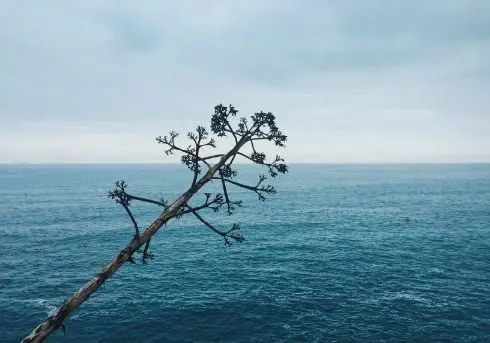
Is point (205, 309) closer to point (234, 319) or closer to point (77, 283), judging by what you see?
point (234, 319)

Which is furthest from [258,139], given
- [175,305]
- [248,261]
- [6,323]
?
[248,261]

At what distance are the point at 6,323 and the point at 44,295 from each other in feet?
28.4

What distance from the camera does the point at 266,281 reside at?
55281 millimetres

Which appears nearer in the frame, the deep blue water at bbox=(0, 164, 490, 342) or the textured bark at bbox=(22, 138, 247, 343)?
the textured bark at bbox=(22, 138, 247, 343)

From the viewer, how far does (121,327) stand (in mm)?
41375

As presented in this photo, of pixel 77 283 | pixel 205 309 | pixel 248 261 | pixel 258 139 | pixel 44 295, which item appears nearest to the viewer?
pixel 258 139

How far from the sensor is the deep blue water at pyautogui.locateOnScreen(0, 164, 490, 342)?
133 feet

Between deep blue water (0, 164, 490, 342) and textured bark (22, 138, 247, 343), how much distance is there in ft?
108

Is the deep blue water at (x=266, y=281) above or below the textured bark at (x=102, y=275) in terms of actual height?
below

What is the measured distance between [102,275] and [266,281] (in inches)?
1914

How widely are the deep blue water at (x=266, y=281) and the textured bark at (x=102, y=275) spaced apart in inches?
1294

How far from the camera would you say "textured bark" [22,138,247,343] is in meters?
8.49

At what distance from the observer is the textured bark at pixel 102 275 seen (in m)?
8.49

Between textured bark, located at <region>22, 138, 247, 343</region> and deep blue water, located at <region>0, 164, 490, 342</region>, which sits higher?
textured bark, located at <region>22, 138, 247, 343</region>
